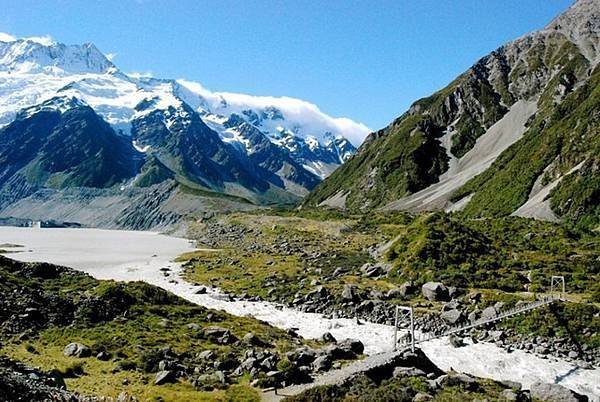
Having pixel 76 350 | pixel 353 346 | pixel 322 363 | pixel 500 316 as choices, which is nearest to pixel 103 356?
pixel 76 350

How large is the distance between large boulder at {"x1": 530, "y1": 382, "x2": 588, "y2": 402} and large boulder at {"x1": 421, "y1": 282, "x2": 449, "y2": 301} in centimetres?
2998

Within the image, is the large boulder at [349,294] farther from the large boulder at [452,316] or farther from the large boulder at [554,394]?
the large boulder at [554,394]

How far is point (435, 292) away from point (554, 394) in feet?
103

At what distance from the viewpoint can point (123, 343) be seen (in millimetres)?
41844

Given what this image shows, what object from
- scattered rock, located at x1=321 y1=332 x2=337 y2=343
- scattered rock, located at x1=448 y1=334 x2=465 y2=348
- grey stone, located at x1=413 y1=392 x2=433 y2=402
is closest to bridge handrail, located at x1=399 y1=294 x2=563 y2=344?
scattered rock, located at x1=448 y1=334 x2=465 y2=348

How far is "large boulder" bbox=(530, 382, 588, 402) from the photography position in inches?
1256

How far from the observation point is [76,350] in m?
39.0

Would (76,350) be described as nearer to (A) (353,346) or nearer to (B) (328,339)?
(A) (353,346)

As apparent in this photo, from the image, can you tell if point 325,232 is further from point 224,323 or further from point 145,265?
point 224,323

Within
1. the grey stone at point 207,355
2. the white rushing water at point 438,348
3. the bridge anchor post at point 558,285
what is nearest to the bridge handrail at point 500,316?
the white rushing water at point 438,348

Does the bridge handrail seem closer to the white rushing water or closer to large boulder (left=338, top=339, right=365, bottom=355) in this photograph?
the white rushing water

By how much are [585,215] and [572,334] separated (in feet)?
240

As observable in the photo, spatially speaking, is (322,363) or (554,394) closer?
(554,394)

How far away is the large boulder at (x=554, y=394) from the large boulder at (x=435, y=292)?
2998cm
